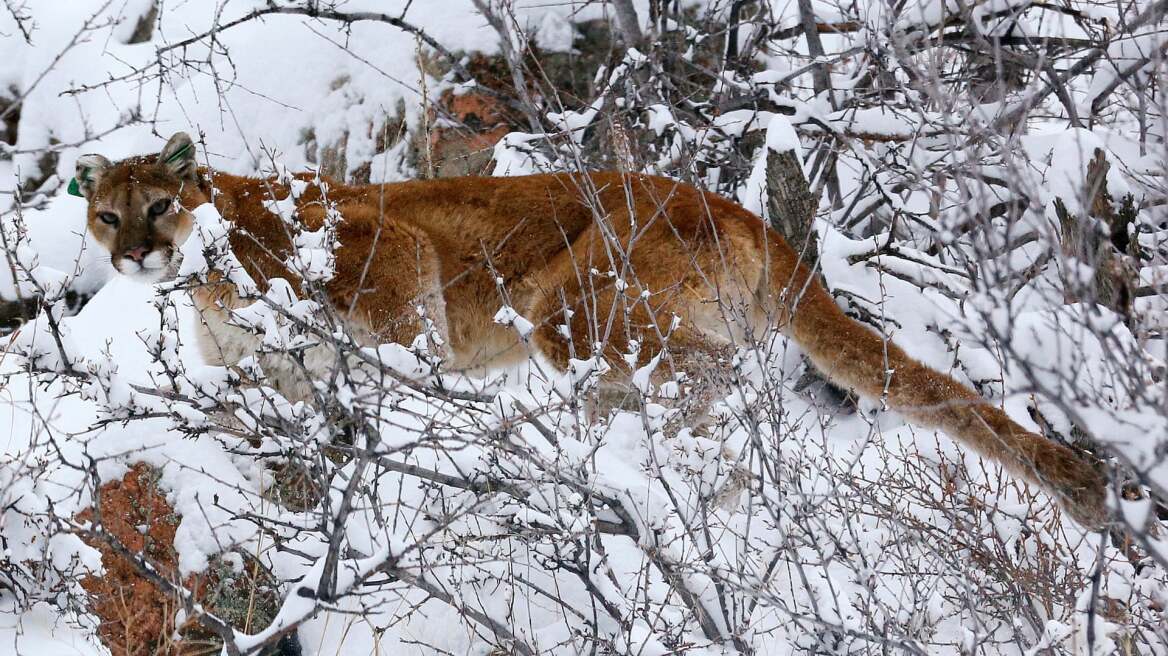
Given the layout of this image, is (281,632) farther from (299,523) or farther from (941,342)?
(941,342)

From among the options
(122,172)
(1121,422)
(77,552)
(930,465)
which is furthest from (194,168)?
(1121,422)

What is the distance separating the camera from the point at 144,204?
5.16 m

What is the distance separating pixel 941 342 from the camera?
5215 millimetres

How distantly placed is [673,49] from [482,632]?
15.1 ft

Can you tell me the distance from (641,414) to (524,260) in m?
2.22

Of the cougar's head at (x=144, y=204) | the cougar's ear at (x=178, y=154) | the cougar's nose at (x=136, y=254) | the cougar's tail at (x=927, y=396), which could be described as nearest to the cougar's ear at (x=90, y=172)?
the cougar's head at (x=144, y=204)

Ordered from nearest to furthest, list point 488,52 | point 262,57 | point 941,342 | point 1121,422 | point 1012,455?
point 1121,422 → point 1012,455 → point 941,342 → point 488,52 → point 262,57

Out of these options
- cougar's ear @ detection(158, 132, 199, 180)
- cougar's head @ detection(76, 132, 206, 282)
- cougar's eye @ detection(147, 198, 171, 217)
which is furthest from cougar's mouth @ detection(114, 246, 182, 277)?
cougar's ear @ detection(158, 132, 199, 180)

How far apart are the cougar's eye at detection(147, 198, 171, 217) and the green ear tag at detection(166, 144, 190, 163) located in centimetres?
21

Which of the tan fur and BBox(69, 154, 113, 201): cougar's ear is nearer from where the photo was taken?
the tan fur

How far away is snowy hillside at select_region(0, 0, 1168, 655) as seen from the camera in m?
2.79

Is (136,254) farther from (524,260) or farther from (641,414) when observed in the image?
(641,414)

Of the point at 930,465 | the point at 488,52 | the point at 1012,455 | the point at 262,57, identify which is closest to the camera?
the point at 1012,455

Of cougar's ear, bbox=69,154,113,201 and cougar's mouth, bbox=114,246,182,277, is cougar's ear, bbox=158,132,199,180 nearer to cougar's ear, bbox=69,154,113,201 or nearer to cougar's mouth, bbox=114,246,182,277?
cougar's ear, bbox=69,154,113,201
